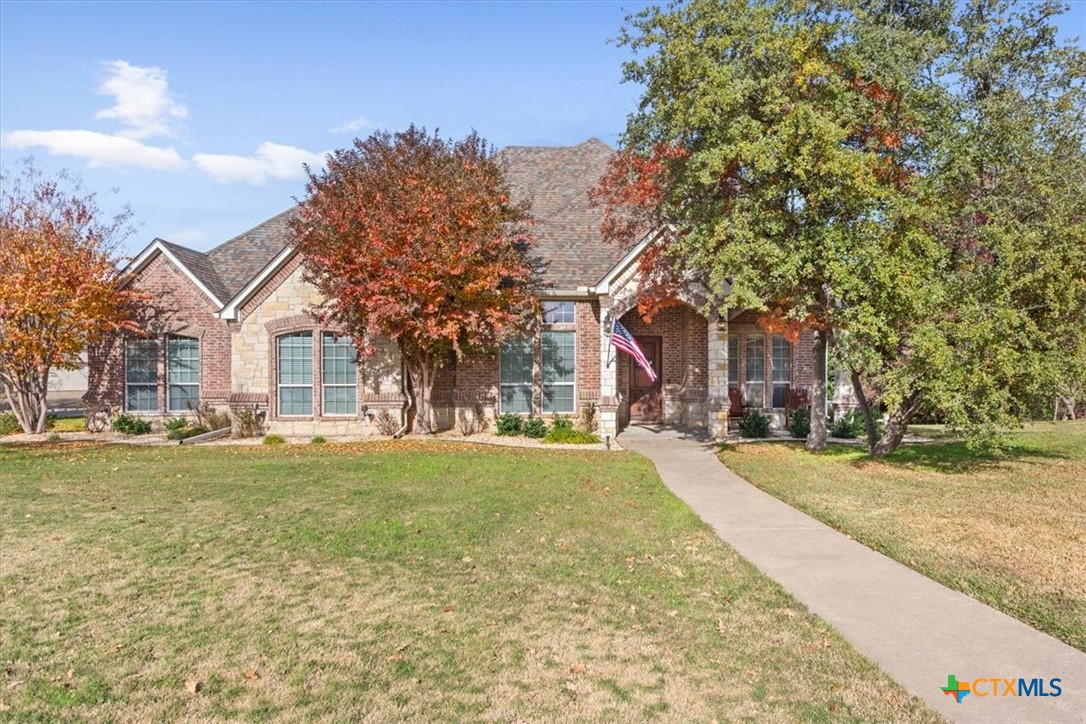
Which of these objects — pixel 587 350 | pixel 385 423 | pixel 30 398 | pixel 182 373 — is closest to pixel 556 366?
pixel 587 350

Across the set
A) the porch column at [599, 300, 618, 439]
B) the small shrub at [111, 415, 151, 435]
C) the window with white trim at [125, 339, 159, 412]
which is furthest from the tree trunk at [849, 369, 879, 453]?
the window with white trim at [125, 339, 159, 412]

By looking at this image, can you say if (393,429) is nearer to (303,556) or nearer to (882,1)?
(303,556)

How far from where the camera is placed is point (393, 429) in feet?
59.7

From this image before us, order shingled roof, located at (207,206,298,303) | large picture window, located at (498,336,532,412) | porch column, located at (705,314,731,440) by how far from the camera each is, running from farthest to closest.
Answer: shingled roof, located at (207,206,298,303) → large picture window, located at (498,336,532,412) → porch column, located at (705,314,731,440)

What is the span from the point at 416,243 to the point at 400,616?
10897 mm

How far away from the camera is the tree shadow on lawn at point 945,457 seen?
12.8 metres

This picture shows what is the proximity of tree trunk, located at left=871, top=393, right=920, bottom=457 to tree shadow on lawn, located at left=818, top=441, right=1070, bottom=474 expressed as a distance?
19 centimetres

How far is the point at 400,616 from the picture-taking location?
541 cm

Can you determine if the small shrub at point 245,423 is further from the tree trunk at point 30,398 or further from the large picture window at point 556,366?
the large picture window at point 556,366

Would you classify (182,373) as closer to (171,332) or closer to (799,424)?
(171,332)

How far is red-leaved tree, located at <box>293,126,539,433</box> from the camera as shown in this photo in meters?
15.2

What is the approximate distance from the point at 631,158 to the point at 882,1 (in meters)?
5.57

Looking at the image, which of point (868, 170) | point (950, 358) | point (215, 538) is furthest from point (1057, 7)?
point (215, 538)

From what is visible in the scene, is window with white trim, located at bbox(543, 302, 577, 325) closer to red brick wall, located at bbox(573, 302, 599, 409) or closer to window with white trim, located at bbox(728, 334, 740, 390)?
red brick wall, located at bbox(573, 302, 599, 409)
